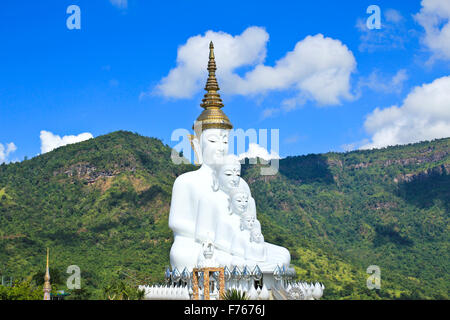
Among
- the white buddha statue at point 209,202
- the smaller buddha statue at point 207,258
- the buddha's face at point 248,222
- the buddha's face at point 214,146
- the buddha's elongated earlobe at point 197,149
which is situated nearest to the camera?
the smaller buddha statue at point 207,258

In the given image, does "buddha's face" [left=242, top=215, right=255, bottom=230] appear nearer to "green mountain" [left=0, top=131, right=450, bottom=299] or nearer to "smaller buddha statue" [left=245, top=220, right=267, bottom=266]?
"smaller buddha statue" [left=245, top=220, right=267, bottom=266]

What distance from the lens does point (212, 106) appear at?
2988 centimetres

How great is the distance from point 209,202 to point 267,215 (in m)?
52.2

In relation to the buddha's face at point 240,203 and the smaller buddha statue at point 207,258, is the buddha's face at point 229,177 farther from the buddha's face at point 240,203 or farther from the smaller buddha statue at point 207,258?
the smaller buddha statue at point 207,258

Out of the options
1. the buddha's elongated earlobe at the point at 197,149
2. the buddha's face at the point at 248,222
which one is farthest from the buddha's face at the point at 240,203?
the buddha's elongated earlobe at the point at 197,149

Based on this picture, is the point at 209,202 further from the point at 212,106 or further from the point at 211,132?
the point at 212,106

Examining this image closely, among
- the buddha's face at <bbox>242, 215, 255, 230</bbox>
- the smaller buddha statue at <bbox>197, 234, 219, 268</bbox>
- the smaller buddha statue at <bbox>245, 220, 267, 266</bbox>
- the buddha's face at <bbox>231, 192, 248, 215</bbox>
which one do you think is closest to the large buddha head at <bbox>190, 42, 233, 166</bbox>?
the buddha's face at <bbox>231, 192, 248, 215</bbox>

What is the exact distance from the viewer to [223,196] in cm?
2769

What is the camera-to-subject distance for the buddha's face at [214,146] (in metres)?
28.6

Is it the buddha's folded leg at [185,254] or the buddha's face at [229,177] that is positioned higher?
the buddha's face at [229,177]

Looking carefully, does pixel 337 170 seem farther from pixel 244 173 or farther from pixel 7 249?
pixel 7 249

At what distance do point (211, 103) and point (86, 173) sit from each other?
44.5 metres

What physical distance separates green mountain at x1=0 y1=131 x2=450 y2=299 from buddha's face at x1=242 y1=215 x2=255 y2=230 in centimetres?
1936
